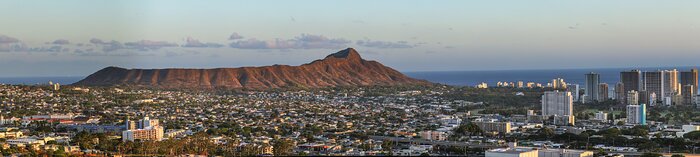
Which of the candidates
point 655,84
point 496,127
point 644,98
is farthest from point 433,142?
point 655,84

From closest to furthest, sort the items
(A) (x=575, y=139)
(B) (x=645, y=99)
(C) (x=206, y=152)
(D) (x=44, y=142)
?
(C) (x=206, y=152) < (D) (x=44, y=142) < (A) (x=575, y=139) < (B) (x=645, y=99)

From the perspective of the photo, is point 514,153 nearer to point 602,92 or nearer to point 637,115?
point 637,115

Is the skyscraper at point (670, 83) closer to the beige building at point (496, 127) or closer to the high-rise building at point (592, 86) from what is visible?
the high-rise building at point (592, 86)

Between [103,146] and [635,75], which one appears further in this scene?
[635,75]

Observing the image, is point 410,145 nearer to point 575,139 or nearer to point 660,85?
point 575,139

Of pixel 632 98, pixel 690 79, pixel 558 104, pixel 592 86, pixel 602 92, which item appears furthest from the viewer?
pixel 690 79

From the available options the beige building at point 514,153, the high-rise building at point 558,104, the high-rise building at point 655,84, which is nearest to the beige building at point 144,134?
the beige building at point 514,153

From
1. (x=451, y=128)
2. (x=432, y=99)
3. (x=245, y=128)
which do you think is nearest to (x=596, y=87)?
(x=432, y=99)
